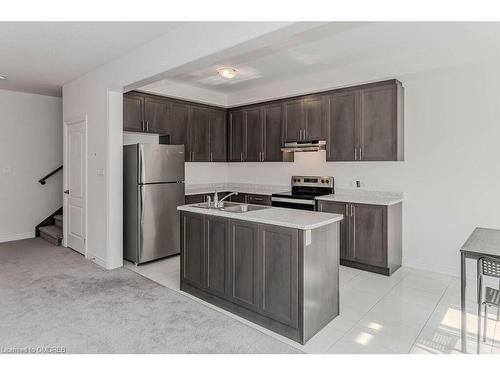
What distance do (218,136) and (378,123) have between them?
2.85 meters

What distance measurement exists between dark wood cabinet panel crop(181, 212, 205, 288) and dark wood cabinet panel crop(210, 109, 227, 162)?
8.62 ft

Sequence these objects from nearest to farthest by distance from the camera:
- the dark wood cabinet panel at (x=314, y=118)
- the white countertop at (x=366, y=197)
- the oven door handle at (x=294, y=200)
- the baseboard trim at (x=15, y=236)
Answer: the white countertop at (x=366, y=197) < the oven door handle at (x=294, y=200) < the dark wood cabinet panel at (x=314, y=118) < the baseboard trim at (x=15, y=236)

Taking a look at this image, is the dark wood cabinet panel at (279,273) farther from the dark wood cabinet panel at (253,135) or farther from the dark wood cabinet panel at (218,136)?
the dark wood cabinet panel at (218,136)

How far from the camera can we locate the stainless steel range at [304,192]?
4.71m

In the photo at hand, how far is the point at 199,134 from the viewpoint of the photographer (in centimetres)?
564

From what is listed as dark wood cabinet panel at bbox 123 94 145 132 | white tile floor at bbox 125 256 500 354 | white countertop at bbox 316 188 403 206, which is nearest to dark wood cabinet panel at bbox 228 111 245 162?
dark wood cabinet panel at bbox 123 94 145 132

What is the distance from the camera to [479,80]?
12.2 ft

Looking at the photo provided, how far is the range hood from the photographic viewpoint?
15.8ft

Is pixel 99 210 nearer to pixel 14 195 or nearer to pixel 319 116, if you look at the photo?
pixel 14 195

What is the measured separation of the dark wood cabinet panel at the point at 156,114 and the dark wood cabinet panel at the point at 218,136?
0.96 m

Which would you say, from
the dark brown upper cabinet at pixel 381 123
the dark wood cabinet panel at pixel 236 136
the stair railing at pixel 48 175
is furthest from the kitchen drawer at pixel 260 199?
the stair railing at pixel 48 175

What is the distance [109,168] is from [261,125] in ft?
8.31

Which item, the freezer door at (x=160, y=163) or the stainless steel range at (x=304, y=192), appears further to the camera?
the stainless steel range at (x=304, y=192)
